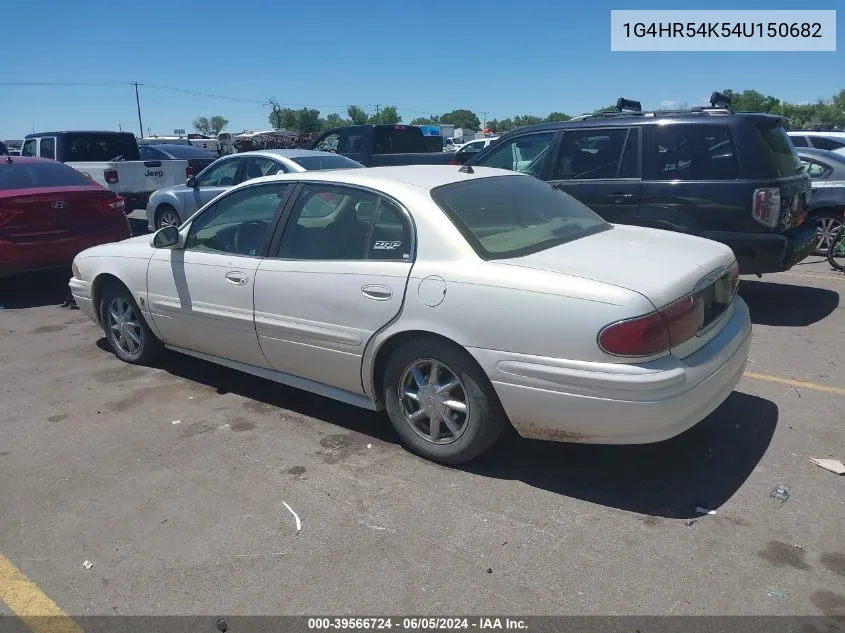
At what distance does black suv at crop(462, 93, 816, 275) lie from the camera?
20.5 ft

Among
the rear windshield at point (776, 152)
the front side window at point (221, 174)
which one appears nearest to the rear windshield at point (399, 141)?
the front side window at point (221, 174)

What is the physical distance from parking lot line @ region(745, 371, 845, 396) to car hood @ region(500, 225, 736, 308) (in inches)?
55.3

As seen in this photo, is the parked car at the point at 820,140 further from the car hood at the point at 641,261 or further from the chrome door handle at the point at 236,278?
the chrome door handle at the point at 236,278

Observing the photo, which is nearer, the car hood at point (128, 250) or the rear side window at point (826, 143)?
the car hood at point (128, 250)

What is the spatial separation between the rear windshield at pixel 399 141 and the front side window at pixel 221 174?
13.4 feet

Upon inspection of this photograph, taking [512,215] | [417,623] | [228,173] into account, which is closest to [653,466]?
[512,215]

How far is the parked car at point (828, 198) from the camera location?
29.7ft

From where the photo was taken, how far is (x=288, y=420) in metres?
4.67

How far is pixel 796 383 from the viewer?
505cm

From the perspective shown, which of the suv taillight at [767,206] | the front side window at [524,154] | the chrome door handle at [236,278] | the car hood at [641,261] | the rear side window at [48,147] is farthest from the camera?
the rear side window at [48,147]

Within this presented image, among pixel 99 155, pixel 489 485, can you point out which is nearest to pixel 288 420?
pixel 489 485

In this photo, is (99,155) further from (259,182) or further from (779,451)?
(779,451)

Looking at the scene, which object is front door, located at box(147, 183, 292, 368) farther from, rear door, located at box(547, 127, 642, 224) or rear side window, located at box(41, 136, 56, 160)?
rear side window, located at box(41, 136, 56, 160)

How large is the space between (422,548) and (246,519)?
2.94ft
